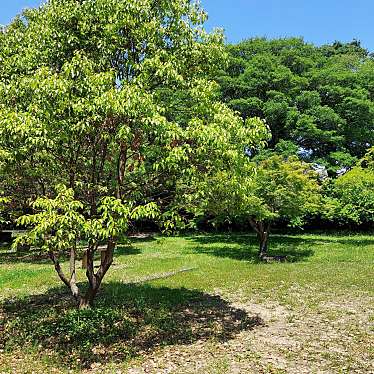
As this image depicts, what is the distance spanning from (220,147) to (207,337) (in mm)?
4296

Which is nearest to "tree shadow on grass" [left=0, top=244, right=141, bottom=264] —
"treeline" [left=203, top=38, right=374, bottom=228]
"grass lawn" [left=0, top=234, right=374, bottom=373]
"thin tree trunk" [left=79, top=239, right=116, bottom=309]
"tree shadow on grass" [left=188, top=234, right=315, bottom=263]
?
"grass lawn" [left=0, top=234, right=374, bottom=373]

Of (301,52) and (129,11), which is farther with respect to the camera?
(301,52)

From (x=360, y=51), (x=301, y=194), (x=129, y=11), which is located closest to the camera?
(x=129, y=11)

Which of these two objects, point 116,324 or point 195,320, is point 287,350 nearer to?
point 195,320

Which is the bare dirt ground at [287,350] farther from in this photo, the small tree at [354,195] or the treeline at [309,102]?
the treeline at [309,102]

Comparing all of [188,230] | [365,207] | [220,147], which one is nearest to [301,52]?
[365,207]

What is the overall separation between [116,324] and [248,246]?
65.0 feet

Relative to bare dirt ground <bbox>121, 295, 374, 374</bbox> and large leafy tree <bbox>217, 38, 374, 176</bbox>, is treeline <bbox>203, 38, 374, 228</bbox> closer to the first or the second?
large leafy tree <bbox>217, 38, 374, 176</bbox>

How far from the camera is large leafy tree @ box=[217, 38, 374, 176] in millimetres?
33875

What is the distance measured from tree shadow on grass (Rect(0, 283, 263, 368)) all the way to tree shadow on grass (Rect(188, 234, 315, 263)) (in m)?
10.5

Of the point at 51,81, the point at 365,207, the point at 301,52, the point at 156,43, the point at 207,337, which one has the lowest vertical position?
the point at 207,337

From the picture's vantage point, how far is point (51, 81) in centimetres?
751

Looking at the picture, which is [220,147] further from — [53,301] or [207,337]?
[53,301]

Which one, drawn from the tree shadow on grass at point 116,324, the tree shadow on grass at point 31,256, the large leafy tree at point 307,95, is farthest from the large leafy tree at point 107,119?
the large leafy tree at point 307,95
